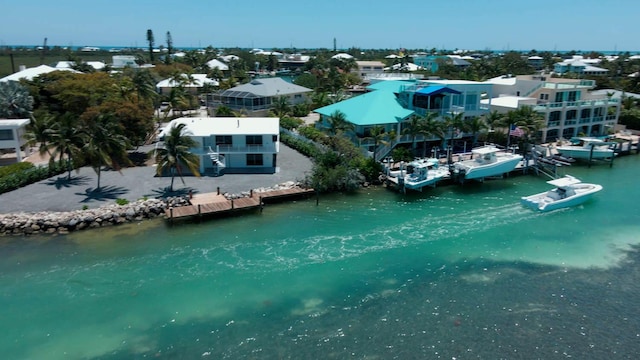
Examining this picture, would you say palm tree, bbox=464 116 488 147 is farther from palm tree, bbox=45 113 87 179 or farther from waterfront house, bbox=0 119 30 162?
waterfront house, bbox=0 119 30 162

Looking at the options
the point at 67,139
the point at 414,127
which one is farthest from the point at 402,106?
the point at 67,139

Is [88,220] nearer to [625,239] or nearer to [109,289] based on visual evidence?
[109,289]

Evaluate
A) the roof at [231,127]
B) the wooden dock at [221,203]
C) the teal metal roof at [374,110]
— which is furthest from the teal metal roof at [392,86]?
the wooden dock at [221,203]

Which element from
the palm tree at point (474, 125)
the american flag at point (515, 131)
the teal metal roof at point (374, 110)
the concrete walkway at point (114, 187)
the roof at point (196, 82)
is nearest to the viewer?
the concrete walkway at point (114, 187)

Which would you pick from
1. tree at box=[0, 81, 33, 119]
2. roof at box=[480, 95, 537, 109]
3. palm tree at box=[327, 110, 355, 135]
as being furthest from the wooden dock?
roof at box=[480, 95, 537, 109]

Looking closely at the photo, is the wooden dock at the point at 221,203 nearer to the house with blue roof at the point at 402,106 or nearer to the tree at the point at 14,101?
the house with blue roof at the point at 402,106

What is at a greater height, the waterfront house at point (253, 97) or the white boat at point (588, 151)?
the waterfront house at point (253, 97)
